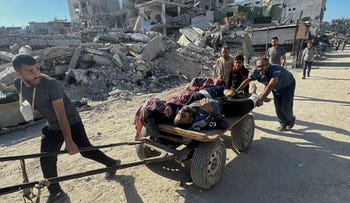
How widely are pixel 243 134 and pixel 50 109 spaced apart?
288 centimetres

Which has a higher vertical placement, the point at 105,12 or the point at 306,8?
the point at 105,12

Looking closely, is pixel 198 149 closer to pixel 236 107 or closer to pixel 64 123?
pixel 236 107

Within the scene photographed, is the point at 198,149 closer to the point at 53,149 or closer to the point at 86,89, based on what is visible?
the point at 53,149

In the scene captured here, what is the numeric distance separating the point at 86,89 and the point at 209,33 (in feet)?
48.4

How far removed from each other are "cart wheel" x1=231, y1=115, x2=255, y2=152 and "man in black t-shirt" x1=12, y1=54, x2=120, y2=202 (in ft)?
7.16

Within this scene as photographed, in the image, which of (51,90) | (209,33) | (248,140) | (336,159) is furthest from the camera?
(209,33)

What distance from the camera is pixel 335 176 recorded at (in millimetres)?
3168

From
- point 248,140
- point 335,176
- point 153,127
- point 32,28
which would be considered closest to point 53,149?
point 153,127

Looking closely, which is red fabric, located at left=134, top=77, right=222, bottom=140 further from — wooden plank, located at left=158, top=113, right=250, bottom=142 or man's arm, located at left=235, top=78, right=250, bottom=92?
man's arm, located at left=235, top=78, right=250, bottom=92

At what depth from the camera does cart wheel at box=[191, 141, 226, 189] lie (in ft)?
9.00

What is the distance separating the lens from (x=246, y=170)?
11.1ft

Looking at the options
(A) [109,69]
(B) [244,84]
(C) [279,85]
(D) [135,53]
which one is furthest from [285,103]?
(D) [135,53]

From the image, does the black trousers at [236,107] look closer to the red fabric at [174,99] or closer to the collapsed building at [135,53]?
the red fabric at [174,99]

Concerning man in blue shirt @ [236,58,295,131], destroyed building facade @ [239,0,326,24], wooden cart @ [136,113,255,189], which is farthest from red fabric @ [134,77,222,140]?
destroyed building facade @ [239,0,326,24]
